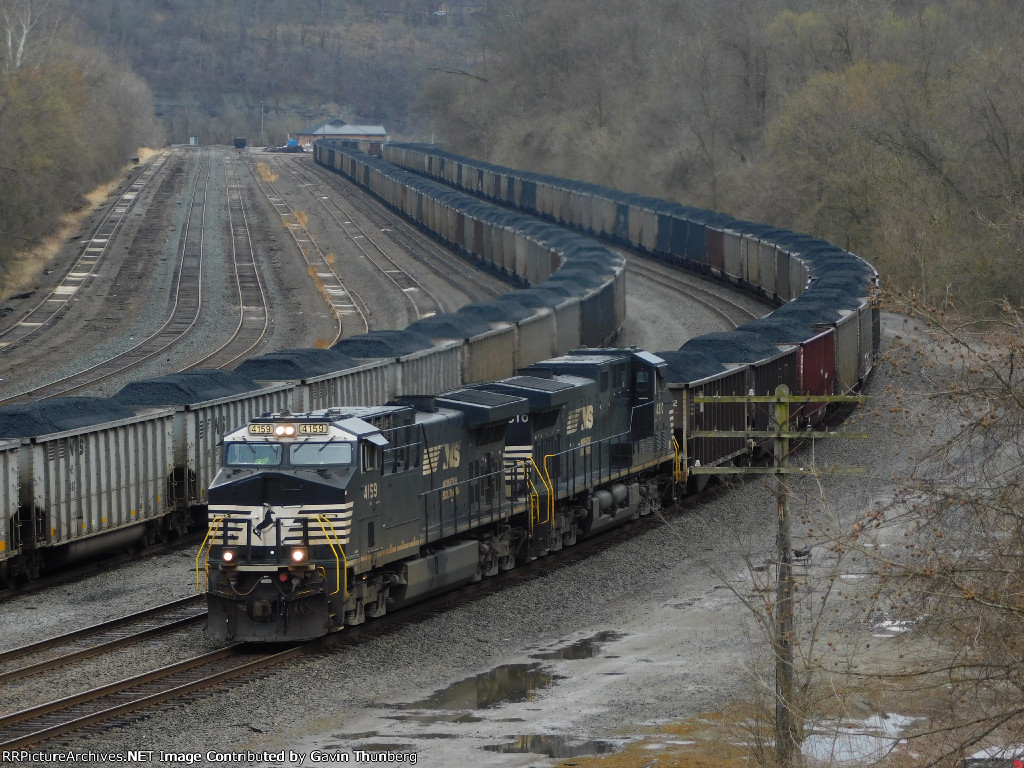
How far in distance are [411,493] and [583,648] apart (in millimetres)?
3296

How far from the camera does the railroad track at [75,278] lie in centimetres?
5231

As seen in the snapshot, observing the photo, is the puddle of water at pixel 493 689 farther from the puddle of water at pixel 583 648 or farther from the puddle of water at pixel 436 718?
the puddle of water at pixel 583 648

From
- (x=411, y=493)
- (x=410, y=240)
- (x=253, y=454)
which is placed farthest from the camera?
(x=410, y=240)

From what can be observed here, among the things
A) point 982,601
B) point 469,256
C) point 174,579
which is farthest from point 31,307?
point 982,601

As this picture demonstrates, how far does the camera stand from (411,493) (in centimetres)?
1942

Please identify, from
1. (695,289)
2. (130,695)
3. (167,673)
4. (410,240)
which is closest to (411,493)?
(167,673)

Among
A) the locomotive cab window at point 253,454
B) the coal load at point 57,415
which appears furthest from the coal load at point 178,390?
the locomotive cab window at point 253,454

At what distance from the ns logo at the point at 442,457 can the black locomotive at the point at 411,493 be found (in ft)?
0.08

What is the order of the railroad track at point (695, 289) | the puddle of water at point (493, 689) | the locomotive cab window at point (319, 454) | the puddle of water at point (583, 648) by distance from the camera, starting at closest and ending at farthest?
the puddle of water at point (493, 689) → the locomotive cab window at point (319, 454) → the puddle of water at point (583, 648) → the railroad track at point (695, 289)

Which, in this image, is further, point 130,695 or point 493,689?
point 493,689

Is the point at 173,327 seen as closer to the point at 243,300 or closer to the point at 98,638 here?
the point at 243,300

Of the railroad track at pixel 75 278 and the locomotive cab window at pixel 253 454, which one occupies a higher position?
the locomotive cab window at pixel 253 454

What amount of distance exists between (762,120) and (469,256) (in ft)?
101

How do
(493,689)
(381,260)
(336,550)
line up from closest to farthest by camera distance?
(493,689)
(336,550)
(381,260)
